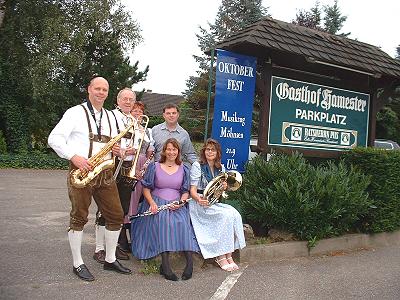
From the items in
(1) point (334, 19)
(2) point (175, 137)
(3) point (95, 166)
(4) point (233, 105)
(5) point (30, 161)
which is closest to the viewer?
(3) point (95, 166)

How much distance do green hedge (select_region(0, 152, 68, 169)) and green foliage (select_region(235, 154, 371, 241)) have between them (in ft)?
46.3

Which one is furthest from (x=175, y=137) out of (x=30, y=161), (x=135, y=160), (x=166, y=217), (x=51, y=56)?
(x=51, y=56)

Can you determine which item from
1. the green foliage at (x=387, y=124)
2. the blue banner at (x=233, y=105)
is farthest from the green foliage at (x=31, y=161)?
the green foliage at (x=387, y=124)

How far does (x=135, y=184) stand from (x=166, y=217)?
0.57m

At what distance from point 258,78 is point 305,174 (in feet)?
5.53

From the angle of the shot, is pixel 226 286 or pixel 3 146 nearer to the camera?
pixel 226 286

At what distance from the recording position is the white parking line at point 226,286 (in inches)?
174

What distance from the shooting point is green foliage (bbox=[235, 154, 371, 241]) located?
5953 millimetres

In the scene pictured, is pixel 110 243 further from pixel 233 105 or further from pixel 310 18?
pixel 310 18

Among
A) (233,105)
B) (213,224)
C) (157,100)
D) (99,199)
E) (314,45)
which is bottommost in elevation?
(213,224)

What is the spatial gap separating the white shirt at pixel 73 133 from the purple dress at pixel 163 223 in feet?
3.14

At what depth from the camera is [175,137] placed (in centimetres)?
568

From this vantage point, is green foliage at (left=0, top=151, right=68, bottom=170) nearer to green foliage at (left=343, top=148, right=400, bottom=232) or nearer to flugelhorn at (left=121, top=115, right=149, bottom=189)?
flugelhorn at (left=121, top=115, right=149, bottom=189)

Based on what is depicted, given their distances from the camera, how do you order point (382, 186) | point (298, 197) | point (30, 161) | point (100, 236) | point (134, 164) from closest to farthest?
point (134, 164) < point (100, 236) < point (298, 197) < point (382, 186) < point (30, 161)
